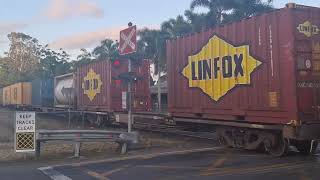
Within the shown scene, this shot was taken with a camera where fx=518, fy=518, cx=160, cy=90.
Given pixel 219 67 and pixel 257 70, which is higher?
pixel 219 67

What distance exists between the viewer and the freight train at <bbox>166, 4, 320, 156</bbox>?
467 inches

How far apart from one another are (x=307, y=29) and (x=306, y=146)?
2957 mm

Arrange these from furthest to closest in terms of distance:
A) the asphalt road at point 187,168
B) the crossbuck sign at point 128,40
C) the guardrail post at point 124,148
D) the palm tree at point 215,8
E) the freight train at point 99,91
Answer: the palm tree at point 215,8 → the freight train at point 99,91 → the crossbuck sign at point 128,40 → the guardrail post at point 124,148 → the asphalt road at point 187,168

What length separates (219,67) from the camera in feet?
47.0

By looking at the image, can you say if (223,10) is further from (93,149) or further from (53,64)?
(53,64)

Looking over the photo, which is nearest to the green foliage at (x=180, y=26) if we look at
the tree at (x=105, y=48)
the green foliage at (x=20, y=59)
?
the tree at (x=105, y=48)

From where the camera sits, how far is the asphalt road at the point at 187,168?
10.0 m

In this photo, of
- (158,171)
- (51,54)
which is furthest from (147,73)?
(51,54)

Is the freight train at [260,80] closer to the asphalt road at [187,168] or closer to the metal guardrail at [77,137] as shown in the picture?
the asphalt road at [187,168]

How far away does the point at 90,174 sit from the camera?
34.9 ft

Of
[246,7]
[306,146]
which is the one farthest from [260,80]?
[246,7]

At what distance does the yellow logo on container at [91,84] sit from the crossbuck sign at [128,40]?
976 cm

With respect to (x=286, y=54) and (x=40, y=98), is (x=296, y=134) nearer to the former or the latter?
(x=286, y=54)

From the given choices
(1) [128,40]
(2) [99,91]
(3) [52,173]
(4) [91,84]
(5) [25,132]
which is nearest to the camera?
(3) [52,173]
